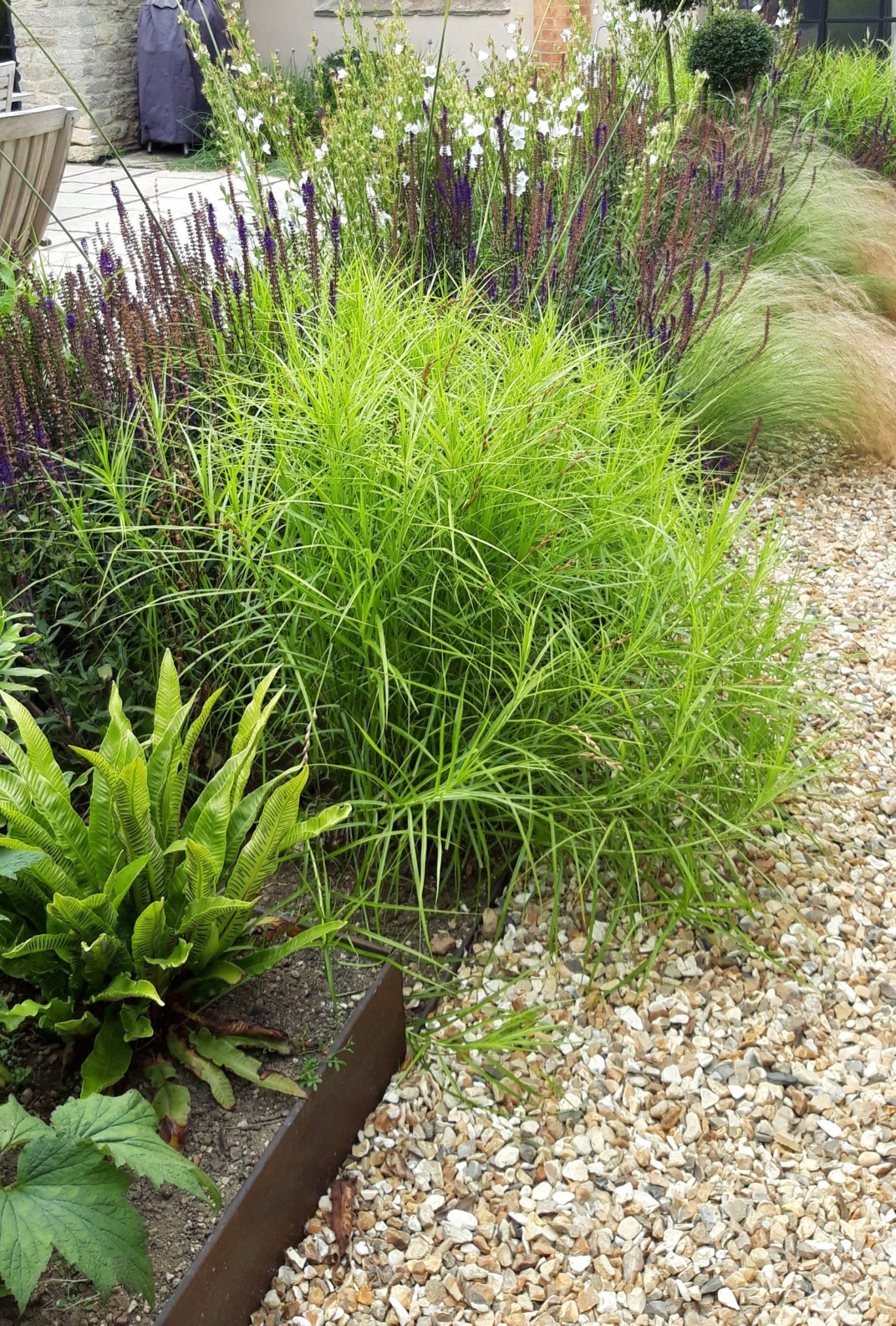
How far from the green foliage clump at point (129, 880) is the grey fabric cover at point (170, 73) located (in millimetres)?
8446

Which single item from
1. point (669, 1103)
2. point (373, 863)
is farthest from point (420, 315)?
point (669, 1103)

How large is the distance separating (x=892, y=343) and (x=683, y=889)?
9.29ft

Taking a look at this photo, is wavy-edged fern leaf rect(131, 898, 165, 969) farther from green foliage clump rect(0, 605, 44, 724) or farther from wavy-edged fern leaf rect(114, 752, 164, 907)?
green foliage clump rect(0, 605, 44, 724)

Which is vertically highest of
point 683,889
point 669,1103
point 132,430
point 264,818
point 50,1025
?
point 132,430

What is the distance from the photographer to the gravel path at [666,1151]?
1.54 metres

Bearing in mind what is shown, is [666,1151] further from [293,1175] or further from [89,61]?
[89,61]

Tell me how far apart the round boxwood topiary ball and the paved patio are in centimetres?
282

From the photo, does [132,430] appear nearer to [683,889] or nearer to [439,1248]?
[683,889]

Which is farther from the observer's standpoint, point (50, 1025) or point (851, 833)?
point (851, 833)

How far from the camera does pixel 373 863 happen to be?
206 centimetres

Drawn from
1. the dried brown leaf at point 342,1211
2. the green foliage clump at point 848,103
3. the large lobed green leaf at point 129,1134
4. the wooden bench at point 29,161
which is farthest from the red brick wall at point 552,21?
the large lobed green leaf at point 129,1134

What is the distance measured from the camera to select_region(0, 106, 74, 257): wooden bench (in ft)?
15.1

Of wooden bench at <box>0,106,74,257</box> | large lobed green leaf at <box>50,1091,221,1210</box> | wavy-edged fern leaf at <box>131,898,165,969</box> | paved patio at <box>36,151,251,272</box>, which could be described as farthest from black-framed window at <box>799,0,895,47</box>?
large lobed green leaf at <box>50,1091,221,1210</box>

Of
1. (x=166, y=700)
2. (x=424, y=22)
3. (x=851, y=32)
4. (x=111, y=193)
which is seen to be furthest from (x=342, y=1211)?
(x=424, y=22)
